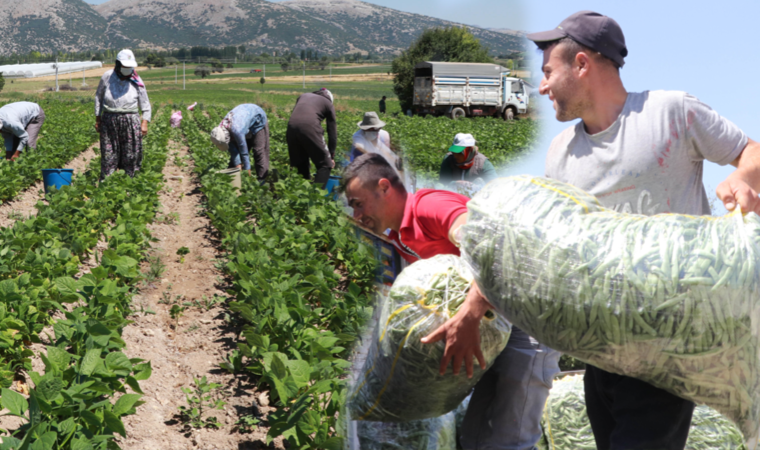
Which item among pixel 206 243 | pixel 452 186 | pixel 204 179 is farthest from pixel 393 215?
pixel 204 179

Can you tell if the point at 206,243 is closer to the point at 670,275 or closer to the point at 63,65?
the point at 670,275

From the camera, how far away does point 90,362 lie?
2361 mm

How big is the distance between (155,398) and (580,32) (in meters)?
2.97

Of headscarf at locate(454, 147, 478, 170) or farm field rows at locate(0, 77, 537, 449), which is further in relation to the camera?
farm field rows at locate(0, 77, 537, 449)

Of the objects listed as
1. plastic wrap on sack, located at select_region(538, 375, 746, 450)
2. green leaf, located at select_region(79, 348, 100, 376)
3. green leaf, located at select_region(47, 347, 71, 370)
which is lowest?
green leaf, located at select_region(47, 347, 71, 370)

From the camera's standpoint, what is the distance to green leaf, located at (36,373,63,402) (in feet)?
6.88

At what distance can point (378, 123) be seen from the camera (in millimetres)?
1203

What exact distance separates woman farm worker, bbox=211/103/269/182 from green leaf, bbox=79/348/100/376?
4.78 metres

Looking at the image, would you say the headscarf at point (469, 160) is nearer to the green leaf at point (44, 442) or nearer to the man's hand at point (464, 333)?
the man's hand at point (464, 333)

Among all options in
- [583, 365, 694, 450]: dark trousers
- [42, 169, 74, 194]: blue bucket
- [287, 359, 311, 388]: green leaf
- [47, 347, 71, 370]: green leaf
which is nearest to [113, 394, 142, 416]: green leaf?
[47, 347, 71, 370]: green leaf

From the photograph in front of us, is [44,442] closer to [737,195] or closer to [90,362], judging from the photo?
[90,362]

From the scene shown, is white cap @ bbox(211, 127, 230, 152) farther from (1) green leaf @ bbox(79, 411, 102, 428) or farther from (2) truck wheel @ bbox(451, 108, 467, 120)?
(2) truck wheel @ bbox(451, 108, 467, 120)

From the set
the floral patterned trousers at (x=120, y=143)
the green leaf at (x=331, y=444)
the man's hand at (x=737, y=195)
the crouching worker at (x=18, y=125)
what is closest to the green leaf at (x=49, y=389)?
the green leaf at (x=331, y=444)

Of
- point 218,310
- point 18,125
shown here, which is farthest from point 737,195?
point 18,125
